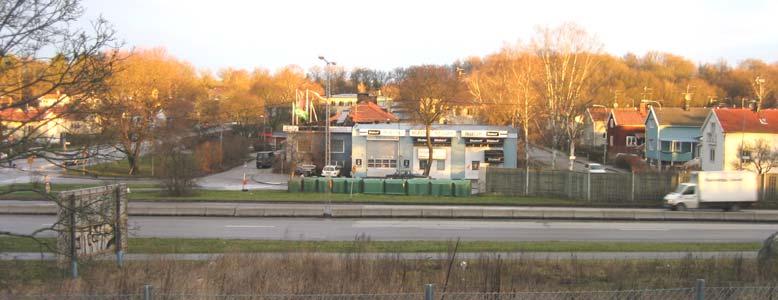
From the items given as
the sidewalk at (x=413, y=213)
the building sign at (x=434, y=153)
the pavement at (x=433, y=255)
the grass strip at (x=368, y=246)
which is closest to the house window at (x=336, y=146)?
the building sign at (x=434, y=153)

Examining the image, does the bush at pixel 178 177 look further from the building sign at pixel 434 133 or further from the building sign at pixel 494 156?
the building sign at pixel 494 156

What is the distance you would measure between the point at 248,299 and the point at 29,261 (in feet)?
27.0

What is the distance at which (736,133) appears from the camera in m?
47.4

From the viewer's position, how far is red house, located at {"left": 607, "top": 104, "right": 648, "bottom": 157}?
71.8m

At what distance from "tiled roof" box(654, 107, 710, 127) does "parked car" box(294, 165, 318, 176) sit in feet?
117

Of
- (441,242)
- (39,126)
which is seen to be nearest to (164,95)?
(441,242)

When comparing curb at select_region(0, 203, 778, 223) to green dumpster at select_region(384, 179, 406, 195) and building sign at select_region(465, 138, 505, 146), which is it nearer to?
green dumpster at select_region(384, 179, 406, 195)

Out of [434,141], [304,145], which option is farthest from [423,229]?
[304,145]

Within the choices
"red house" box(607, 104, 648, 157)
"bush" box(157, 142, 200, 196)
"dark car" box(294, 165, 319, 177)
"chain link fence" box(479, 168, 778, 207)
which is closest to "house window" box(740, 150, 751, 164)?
"chain link fence" box(479, 168, 778, 207)

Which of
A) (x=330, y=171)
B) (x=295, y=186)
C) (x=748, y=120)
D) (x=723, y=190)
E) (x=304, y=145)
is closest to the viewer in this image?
Answer: (x=723, y=190)

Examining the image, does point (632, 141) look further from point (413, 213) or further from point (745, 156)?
point (413, 213)

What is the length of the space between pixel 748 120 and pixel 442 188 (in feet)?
94.8

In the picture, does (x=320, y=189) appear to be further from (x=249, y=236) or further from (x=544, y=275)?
(x=544, y=275)

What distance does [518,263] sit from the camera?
43.2ft
